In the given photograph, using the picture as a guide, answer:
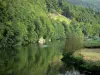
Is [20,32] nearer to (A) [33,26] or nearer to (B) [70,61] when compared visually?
(A) [33,26]

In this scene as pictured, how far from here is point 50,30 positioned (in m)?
185

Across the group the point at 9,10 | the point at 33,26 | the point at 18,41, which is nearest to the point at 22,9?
the point at 33,26

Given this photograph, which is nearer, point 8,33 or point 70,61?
point 70,61

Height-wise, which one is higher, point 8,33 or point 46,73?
point 8,33

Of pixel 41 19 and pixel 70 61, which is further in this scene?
pixel 41 19

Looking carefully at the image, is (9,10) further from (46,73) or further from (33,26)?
(46,73)

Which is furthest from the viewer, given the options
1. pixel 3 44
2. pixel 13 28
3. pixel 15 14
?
pixel 15 14

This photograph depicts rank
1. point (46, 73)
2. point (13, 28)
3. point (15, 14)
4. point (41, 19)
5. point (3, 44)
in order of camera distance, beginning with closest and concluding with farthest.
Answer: point (46, 73)
point (3, 44)
point (13, 28)
point (15, 14)
point (41, 19)

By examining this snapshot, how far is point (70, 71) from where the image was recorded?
49531 millimetres

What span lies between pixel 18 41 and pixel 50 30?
59021 millimetres

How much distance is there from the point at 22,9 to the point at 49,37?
1404 inches

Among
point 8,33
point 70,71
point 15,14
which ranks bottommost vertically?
point 70,71

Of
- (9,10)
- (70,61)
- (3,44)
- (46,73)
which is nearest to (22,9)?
(9,10)

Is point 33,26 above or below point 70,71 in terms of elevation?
above
